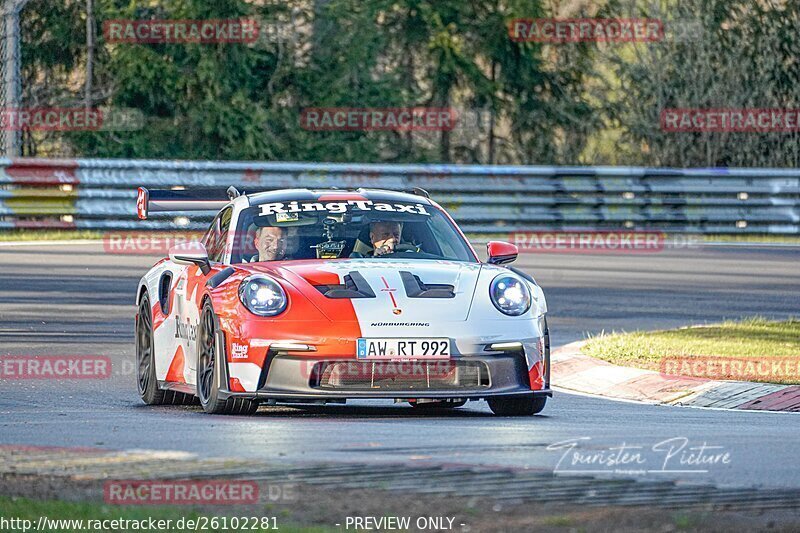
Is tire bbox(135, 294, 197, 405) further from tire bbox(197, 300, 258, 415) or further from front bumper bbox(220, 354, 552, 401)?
front bumper bbox(220, 354, 552, 401)

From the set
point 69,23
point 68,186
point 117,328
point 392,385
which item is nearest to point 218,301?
point 392,385

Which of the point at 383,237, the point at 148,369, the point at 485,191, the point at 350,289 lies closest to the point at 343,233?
the point at 383,237

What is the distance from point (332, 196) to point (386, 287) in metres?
1.52

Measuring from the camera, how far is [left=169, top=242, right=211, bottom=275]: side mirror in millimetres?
10680

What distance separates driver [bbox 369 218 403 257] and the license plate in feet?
4.08

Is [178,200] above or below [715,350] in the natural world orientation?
above

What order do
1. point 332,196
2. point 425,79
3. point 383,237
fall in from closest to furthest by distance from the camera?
1. point 383,237
2. point 332,196
3. point 425,79

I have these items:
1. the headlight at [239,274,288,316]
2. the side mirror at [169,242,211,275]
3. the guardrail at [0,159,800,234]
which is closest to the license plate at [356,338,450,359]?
the headlight at [239,274,288,316]

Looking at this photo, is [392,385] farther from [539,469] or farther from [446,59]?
[446,59]

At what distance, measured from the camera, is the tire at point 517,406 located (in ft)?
33.9

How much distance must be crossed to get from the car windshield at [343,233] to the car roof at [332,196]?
6 cm

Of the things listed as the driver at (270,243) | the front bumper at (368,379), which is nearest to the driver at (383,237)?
the driver at (270,243)

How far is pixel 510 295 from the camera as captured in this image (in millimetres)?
10180

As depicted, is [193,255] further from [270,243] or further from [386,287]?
[386,287]
